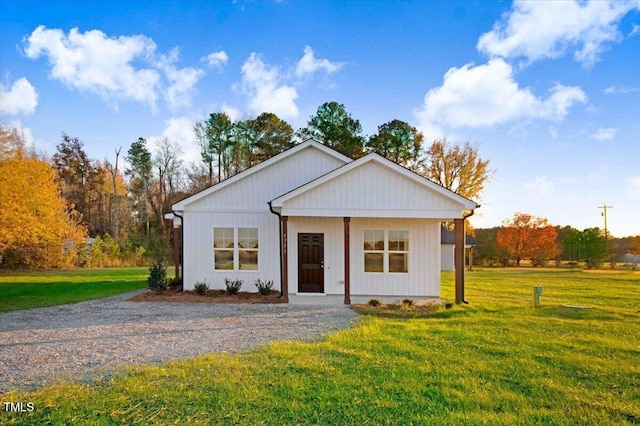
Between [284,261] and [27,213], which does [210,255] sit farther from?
[27,213]

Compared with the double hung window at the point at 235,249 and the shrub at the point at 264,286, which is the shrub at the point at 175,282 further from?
the shrub at the point at 264,286

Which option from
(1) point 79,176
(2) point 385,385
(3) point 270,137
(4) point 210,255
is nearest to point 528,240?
(3) point 270,137

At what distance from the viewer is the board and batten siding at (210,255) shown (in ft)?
42.4

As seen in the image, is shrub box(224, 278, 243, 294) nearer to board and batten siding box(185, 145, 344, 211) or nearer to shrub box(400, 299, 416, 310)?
board and batten siding box(185, 145, 344, 211)

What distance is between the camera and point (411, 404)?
4105mm

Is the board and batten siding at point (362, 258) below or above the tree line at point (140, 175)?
below

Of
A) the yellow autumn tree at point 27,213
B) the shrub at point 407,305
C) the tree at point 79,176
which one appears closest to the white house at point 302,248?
the shrub at point 407,305

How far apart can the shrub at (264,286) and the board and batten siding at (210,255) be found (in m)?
0.15

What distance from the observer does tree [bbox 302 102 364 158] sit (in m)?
28.9

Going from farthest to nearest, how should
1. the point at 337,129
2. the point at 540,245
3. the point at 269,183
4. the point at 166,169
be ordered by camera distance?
the point at 166,169
the point at 540,245
the point at 337,129
the point at 269,183

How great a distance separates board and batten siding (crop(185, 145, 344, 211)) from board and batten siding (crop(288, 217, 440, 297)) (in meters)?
1.42

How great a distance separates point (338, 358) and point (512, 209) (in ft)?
130

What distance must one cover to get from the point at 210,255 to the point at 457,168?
26.7m

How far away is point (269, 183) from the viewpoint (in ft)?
43.9
